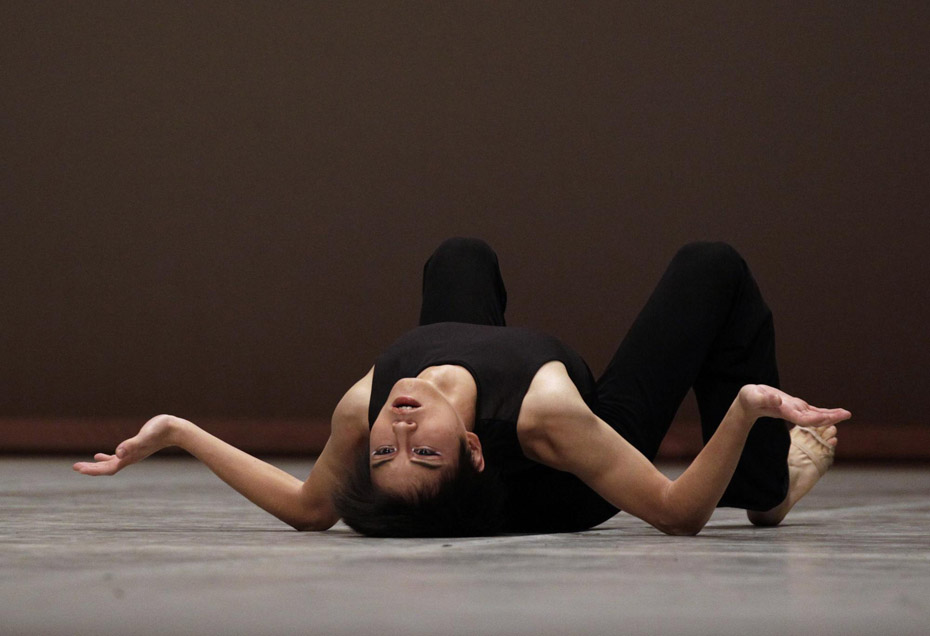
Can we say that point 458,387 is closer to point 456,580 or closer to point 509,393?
point 509,393

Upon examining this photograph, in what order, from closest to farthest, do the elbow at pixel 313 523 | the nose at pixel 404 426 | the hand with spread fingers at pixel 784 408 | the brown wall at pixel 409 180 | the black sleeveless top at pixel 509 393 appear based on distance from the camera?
the hand with spread fingers at pixel 784 408, the nose at pixel 404 426, the black sleeveless top at pixel 509 393, the elbow at pixel 313 523, the brown wall at pixel 409 180

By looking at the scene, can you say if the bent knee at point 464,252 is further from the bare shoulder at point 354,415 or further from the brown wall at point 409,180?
the brown wall at point 409,180

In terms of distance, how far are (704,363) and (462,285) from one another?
0.48m

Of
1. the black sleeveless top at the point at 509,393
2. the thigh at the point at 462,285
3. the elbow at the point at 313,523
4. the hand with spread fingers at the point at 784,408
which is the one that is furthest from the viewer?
the thigh at the point at 462,285

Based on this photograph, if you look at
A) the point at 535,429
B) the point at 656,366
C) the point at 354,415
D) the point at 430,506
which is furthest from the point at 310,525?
the point at 656,366

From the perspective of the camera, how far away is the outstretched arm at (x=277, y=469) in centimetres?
200

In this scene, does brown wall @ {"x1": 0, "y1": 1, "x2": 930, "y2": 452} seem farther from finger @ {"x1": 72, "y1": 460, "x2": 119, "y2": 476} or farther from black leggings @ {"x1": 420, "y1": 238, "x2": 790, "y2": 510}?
finger @ {"x1": 72, "y1": 460, "x2": 119, "y2": 476}

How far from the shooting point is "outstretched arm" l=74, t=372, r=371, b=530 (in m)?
2.00

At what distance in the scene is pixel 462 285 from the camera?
7.85 feet

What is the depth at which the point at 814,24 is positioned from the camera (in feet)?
17.8

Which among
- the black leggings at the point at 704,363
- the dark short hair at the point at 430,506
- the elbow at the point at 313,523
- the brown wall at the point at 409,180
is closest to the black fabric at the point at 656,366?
the black leggings at the point at 704,363

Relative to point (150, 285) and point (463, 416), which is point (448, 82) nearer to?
point (150, 285)

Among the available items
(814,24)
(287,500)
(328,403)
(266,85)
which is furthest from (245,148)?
(287,500)

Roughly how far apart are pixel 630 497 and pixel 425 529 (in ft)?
1.00
